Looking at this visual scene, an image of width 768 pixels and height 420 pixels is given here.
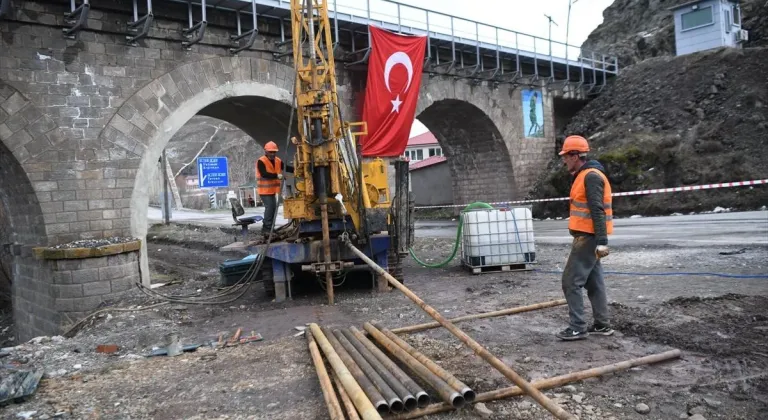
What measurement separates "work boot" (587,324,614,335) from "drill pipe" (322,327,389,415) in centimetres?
228

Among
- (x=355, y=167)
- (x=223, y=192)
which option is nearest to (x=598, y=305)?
(x=355, y=167)

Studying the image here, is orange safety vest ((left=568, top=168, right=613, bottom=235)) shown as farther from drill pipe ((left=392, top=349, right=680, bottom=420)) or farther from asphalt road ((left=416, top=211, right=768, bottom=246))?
asphalt road ((left=416, top=211, right=768, bottom=246))

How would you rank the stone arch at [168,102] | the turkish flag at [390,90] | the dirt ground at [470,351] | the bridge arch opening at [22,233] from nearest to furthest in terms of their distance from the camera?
the dirt ground at [470,351] → the bridge arch opening at [22,233] → the stone arch at [168,102] → the turkish flag at [390,90]

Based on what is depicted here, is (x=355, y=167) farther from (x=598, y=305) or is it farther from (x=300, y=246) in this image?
(x=598, y=305)

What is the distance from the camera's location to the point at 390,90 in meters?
13.2

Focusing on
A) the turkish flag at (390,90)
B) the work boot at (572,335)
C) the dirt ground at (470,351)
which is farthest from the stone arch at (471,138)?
the work boot at (572,335)

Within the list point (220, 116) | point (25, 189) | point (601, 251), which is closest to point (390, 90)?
point (220, 116)

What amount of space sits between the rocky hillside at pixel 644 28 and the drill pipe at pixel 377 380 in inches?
1033

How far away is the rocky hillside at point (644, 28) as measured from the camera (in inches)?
982

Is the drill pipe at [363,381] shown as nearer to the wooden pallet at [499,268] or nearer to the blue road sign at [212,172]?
the wooden pallet at [499,268]

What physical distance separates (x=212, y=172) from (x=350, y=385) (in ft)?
57.4

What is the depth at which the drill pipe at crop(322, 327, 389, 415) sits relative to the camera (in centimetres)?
324

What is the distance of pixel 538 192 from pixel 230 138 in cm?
3778

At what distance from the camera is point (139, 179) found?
10125 mm
